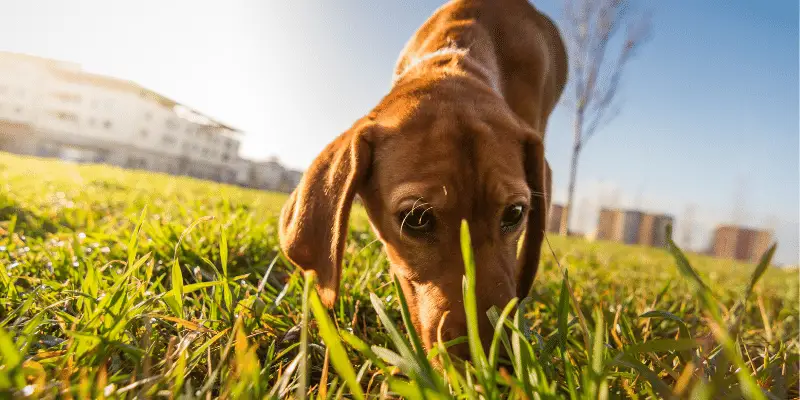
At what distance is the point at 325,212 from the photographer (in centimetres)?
197

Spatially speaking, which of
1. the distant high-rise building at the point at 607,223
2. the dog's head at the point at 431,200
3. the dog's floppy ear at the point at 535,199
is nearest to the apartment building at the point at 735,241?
the distant high-rise building at the point at 607,223

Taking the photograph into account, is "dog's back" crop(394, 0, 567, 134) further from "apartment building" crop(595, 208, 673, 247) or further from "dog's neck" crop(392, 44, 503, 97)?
"apartment building" crop(595, 208, 673, 247)

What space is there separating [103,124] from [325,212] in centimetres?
7064

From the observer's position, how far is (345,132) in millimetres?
2361

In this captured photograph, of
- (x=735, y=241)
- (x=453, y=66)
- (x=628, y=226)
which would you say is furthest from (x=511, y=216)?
(x=735, y=241)

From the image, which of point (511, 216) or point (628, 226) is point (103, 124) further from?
point (511, 216)

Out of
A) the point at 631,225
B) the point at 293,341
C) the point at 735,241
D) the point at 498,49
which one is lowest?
Result: the point at 293,341

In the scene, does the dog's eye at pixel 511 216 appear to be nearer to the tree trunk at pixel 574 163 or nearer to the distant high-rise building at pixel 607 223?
the tree trunk at pixel 574 163

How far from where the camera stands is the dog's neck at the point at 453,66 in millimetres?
2982

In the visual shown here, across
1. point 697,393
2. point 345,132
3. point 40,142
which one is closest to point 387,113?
point 345,132

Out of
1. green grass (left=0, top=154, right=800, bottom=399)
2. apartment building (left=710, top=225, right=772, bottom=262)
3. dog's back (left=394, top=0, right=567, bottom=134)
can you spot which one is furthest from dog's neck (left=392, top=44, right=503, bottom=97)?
apartment building (left=710, top=225, right=772, bottom=262)

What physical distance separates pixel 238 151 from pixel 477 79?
244 ft

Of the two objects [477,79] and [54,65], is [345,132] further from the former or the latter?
[54,65]

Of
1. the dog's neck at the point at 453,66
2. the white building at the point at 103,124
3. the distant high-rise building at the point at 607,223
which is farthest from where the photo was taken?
the white building at the point at 103,124
